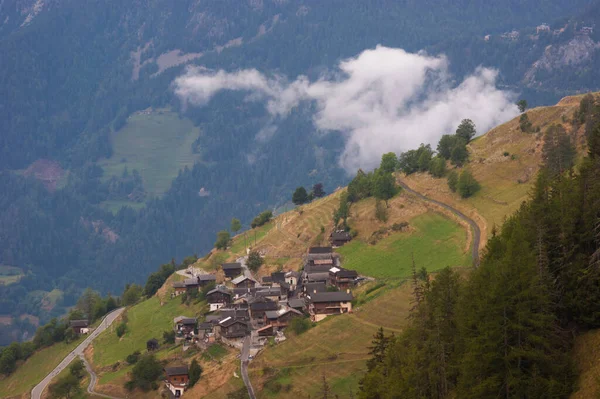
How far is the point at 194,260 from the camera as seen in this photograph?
141375 mm

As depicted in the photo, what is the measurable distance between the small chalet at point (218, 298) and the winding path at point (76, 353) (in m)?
17.1

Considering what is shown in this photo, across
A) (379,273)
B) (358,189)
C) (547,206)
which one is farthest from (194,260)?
(547,206)

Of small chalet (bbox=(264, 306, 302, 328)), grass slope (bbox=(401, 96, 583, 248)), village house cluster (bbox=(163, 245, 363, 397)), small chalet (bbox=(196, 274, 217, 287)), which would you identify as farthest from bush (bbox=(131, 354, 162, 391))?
grass slope (bbox=(401, 96, 583, 248))

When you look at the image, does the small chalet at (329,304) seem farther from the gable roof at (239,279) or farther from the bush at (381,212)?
the bush at (381,212)

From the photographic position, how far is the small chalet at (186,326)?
319ft

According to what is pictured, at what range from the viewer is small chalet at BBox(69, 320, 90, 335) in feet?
417

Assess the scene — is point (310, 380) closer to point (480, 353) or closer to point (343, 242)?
point (480, 353)

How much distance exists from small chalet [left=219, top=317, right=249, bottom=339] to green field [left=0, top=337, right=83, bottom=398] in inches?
1369

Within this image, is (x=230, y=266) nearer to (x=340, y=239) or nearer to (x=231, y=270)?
(x=231, y=270)

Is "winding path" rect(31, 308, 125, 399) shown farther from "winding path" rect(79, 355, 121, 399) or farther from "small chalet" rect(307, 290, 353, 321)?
"small chalet" rect(307, 290, 353, 321)

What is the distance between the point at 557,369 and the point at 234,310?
5774 cm

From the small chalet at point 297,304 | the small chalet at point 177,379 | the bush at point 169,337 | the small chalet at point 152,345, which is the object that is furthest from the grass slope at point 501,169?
the small chalet at point 152,345

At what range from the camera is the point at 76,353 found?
116 m

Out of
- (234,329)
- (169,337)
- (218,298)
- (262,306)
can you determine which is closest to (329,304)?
(262,306)
